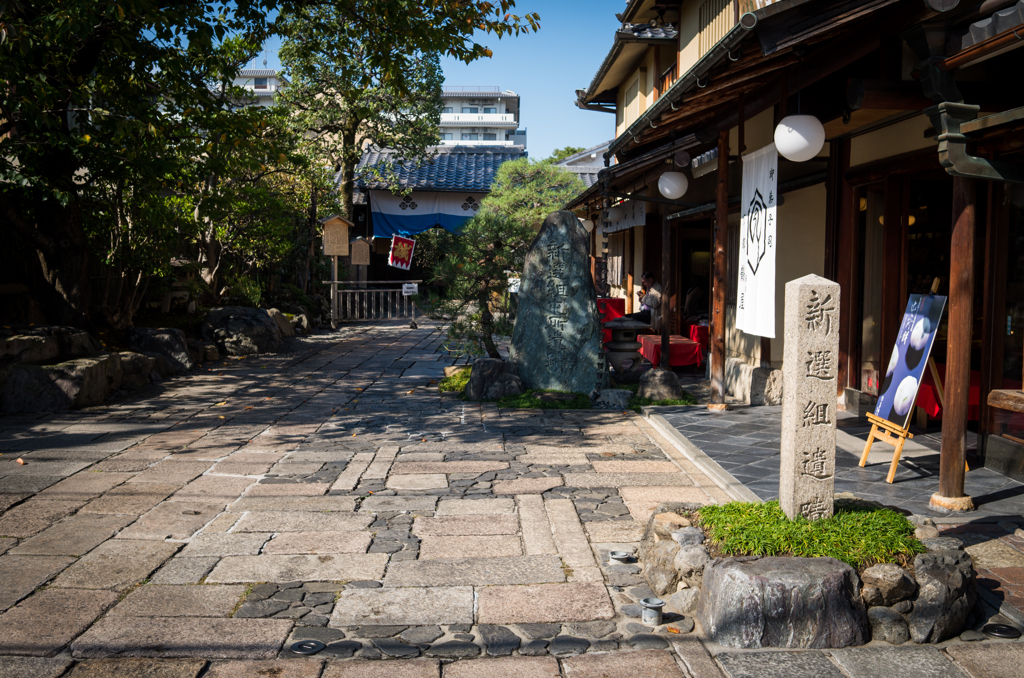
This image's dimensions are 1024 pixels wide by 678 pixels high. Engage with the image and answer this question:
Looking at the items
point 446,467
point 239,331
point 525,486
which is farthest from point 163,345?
point 525,486

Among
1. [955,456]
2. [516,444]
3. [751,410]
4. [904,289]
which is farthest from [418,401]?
[955,456]

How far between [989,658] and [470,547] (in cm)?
267

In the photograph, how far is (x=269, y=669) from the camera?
10.6 feet

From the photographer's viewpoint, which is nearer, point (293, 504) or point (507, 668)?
point (507, 668)

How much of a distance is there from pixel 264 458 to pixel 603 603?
12.7 ft

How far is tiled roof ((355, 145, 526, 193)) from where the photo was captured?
26.0 m

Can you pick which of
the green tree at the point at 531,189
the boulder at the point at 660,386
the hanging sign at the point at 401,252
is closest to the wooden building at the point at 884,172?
the boulder at the point at 660,386

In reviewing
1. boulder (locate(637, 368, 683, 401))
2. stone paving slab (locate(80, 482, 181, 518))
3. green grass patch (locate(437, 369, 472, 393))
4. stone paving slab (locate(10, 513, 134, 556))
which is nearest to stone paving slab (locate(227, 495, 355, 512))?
stone paving slab (locate(80, 482, 181, 518))

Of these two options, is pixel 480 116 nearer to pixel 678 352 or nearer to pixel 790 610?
pixel 678 352

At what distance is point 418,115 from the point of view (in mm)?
21703

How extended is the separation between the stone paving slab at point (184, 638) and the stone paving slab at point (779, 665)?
2.01m

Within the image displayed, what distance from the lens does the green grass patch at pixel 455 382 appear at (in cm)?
1035

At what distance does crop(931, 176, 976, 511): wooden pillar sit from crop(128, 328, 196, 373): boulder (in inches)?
410

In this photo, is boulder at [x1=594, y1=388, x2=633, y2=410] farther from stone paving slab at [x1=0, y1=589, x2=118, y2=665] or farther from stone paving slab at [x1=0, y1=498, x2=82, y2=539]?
stone paving slab at [x1=0, y1=589, x2=118, y2=665]
